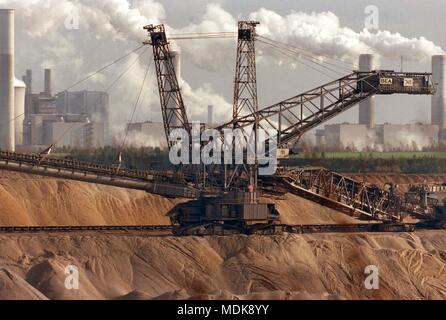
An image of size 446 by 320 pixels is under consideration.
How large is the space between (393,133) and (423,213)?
91141mm

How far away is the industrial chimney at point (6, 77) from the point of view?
14075cm

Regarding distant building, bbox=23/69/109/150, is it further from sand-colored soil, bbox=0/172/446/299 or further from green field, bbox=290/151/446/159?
sand-colored soil, bbox=0/172/446/299

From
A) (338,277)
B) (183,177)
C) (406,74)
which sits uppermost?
(406,74)

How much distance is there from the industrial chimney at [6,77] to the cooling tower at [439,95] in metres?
64.2

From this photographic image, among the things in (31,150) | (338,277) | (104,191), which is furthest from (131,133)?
(338,277)

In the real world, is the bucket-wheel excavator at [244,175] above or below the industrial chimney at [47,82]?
below

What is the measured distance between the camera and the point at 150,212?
106688 millimetres

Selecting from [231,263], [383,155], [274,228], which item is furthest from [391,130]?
[231,263]

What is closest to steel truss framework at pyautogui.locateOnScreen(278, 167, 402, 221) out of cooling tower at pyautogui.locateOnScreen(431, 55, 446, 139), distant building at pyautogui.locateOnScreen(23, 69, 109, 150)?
distant building at pyautogui.locateOnScreen(23, 69, 109, 150)

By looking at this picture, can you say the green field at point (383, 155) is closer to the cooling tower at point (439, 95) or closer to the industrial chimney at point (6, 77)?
the cooling tower at point (439, 95)

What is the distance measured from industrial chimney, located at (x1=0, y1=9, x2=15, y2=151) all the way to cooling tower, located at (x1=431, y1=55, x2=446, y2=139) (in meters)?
64.2

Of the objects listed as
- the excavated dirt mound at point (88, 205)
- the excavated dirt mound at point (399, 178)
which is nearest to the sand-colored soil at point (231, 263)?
the excavated dirt mound at point (88, 205)

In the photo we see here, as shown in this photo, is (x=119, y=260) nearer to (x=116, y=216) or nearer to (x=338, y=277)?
(x=338, y=277)
